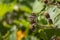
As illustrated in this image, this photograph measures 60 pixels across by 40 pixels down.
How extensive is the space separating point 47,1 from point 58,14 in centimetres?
13

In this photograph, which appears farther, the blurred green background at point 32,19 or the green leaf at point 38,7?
the green leaf at point 38,7

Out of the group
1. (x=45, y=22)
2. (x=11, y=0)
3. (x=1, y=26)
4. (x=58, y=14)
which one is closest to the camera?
(x=58, y=14)

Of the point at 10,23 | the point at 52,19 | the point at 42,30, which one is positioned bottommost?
the point at 10,23

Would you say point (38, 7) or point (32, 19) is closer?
point (32, 19)

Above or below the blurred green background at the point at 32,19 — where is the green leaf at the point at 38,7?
above

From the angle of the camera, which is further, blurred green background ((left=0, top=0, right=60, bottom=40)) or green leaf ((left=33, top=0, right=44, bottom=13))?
green leaf ((left=33, top=0, right=44, bottom=13))

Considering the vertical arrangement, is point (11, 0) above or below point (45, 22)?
below

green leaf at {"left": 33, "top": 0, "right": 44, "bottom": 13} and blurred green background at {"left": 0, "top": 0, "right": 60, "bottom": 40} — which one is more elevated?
green leaf at {"left": 33, "top": 0, "right": 44, "bottom": 13}

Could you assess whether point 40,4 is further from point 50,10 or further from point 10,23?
point 10,23

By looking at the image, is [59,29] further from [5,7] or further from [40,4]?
[5,7]

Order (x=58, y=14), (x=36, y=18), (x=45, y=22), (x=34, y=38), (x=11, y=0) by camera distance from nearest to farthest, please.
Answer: (x=58, y=14) → (x=36, y=18) → (x=45, y=22) → (x=34, y=38) → (x=11, y=0)

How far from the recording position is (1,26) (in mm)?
4121

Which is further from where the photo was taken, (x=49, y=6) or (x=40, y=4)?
(x=40, y=4)

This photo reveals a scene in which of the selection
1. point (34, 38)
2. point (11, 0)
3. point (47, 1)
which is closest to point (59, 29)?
point (47, 1)
